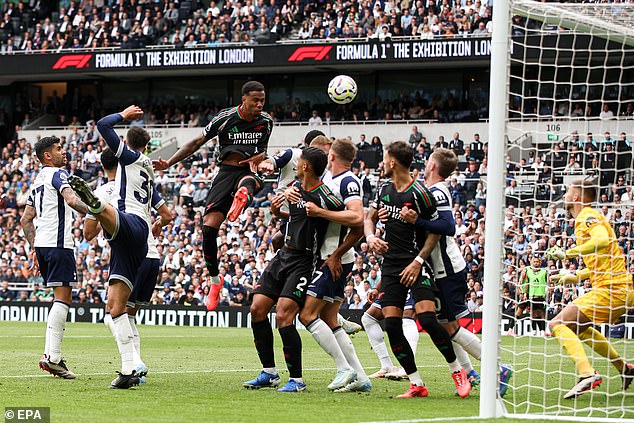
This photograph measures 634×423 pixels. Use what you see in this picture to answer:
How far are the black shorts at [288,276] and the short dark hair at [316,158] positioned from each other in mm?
806

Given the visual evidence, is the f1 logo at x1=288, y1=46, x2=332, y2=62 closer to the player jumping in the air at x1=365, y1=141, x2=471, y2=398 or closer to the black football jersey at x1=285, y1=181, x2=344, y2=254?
the black football jersey at x1=285, y1=181, x2=344, y2=254

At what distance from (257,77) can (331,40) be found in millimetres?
5321

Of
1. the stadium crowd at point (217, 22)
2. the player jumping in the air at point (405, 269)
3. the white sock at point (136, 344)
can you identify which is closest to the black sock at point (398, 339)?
the player jumping in the air at point (405, 269)

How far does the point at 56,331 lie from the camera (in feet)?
34.8

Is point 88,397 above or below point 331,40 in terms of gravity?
below

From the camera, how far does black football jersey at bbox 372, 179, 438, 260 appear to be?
9.24m

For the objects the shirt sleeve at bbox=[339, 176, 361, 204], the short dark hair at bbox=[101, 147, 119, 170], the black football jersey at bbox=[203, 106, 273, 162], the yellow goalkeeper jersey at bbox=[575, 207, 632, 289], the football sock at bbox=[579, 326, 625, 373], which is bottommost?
the football sock at bbox=[579, 326, 625, 373]

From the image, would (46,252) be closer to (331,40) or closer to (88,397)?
(88,397)

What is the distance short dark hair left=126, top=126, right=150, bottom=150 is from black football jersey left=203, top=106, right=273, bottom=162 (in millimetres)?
1111

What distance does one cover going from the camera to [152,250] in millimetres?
11227

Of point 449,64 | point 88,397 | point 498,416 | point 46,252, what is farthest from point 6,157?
point 498,416

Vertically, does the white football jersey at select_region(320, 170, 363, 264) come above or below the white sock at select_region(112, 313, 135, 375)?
above

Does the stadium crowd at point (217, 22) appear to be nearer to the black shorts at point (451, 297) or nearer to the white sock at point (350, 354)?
the black shorts at point (451, 297)

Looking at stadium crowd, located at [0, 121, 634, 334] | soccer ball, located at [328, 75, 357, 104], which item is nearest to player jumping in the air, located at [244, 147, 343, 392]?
soccer ball, located at [328, 75, 357, 104]
